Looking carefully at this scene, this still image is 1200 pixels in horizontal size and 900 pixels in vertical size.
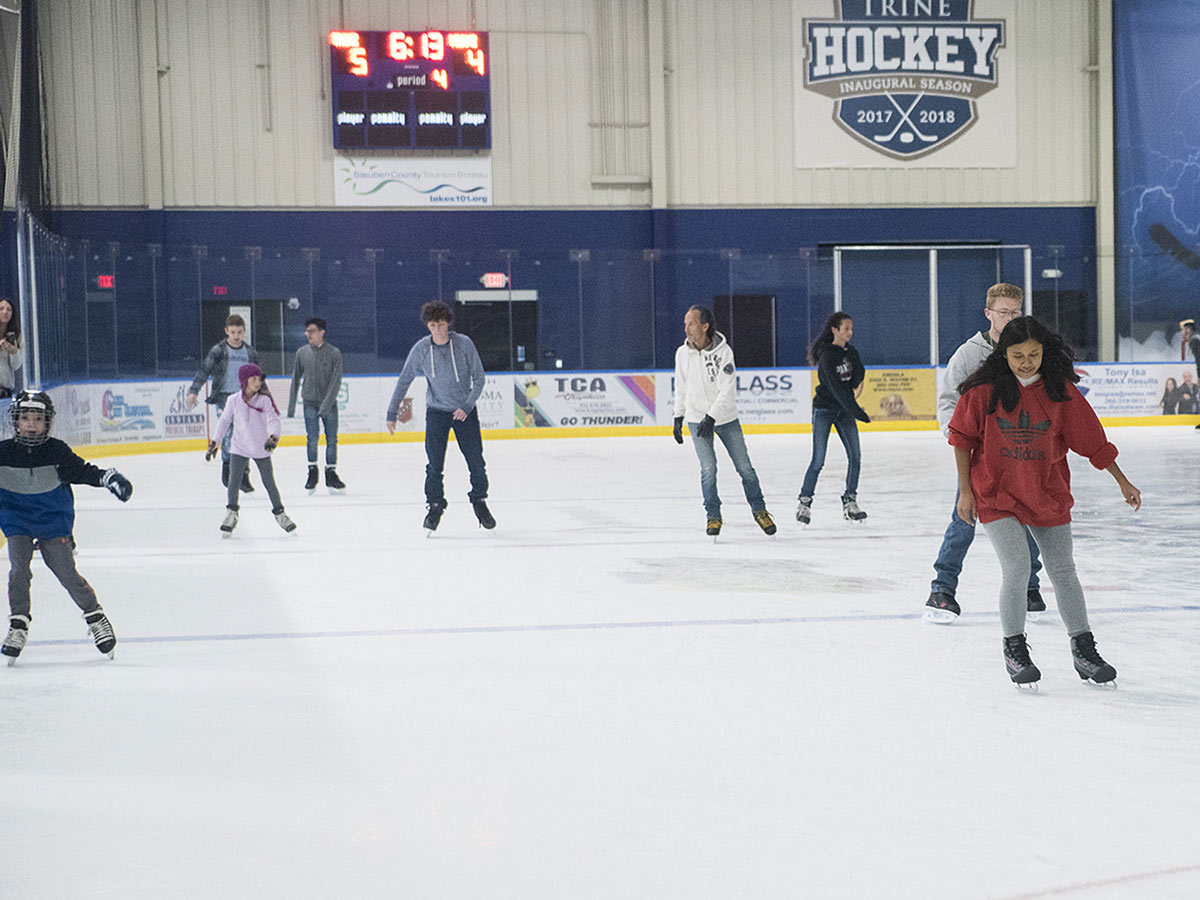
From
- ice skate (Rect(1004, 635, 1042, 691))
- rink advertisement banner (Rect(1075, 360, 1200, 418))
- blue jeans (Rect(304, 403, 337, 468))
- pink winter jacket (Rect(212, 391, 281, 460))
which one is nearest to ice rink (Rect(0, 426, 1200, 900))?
ice skate (Rect(1004, 635, 1042, 691))

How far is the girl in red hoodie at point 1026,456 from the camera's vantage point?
3.98m

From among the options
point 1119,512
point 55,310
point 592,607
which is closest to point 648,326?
point 55,310

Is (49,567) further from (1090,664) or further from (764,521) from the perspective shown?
(764,521)

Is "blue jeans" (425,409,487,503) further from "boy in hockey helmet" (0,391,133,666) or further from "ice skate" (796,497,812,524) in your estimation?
"boy in hockey helmet" (0,391,133,666)

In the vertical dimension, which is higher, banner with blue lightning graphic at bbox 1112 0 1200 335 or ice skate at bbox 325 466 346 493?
banner with blue lightning graphic at bbox 1112 0 1200 335

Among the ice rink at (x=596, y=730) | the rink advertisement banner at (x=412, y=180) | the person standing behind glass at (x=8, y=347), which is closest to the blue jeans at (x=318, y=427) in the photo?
the person standing behind glass at (x=8, y=347)

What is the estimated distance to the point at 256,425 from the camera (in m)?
8.31

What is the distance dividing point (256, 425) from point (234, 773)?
520 cm

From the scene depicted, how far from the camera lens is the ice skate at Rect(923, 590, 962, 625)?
16.8 feet

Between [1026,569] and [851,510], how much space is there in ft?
14.4

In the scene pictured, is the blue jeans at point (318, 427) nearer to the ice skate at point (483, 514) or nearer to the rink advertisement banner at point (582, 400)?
the ice skate at point (483, 514)

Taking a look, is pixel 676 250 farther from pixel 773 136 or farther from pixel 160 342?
pixel 160 342

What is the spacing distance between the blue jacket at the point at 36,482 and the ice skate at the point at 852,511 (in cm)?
489

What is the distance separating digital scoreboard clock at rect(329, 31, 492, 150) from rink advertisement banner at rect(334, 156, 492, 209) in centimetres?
63
